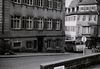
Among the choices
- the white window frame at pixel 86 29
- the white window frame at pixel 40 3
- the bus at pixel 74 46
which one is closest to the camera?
the white window frame at pixel 40 3

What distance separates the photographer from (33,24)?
27359 mm

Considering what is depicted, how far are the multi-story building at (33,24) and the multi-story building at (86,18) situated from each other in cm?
1565

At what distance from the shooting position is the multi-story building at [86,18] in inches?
1801

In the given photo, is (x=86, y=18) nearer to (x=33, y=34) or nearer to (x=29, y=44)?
(x=33, y=34)

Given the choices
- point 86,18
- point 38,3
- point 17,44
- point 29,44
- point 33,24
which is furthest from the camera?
point 86,18

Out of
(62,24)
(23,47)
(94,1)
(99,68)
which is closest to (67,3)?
(94,1)

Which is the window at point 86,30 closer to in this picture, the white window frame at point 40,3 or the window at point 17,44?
the white window frame at point 40,3

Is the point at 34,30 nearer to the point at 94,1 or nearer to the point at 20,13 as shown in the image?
the point at 20,13

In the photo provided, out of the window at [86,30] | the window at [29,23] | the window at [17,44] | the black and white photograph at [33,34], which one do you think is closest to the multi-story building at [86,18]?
the window at [86,30]

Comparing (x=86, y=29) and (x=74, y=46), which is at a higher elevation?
(x=86, y=29)

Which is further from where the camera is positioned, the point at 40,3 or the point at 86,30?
the point at 86,30

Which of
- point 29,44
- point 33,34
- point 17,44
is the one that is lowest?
point 29,44

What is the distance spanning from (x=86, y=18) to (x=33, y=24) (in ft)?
75.4

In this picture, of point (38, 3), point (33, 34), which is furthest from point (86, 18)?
point (33, 34)
